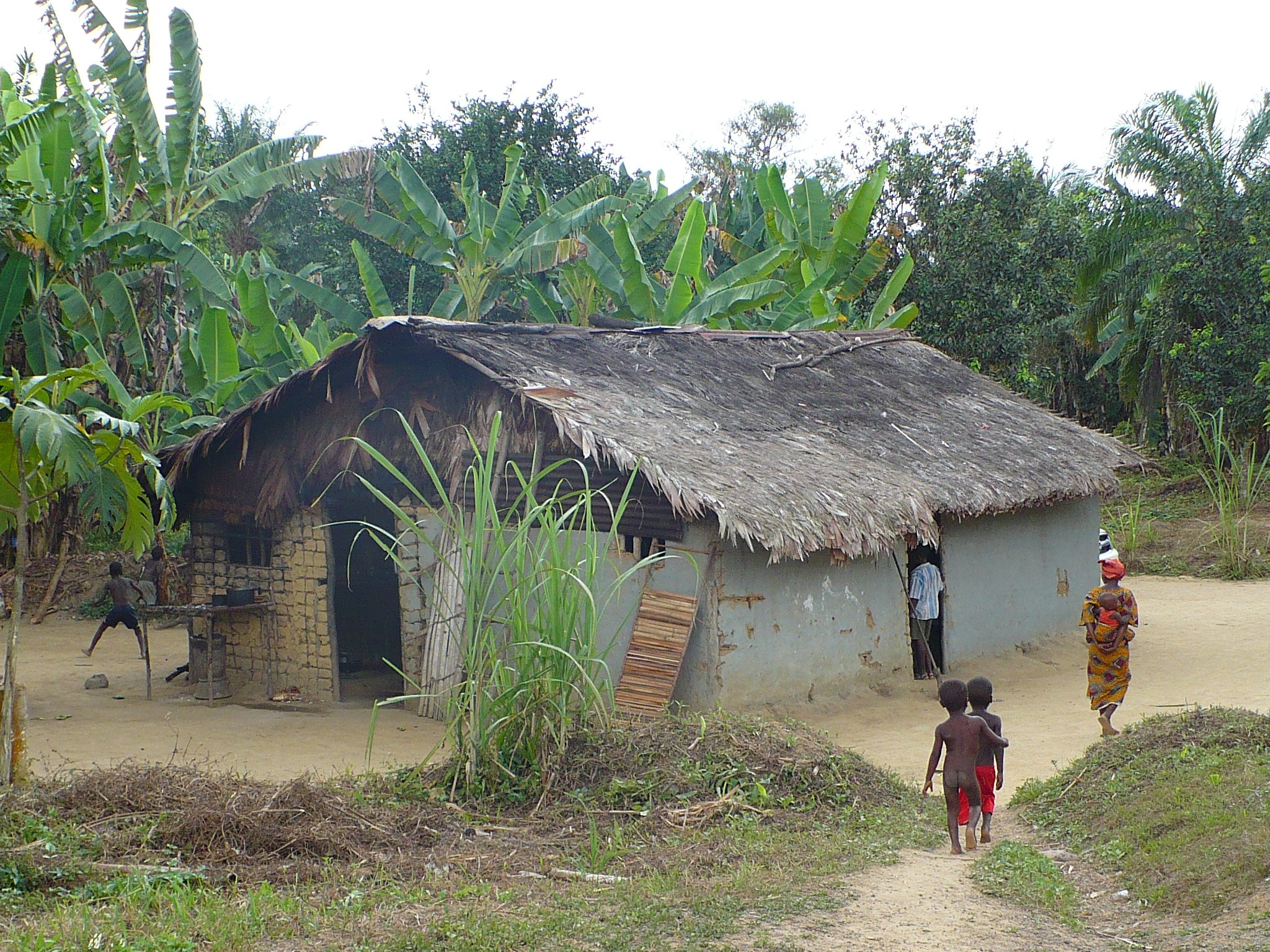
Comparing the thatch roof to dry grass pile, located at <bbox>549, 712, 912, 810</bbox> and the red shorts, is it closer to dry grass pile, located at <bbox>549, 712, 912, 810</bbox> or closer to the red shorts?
dry grass pile, located at <bbox>549, 712, 912, 810</bbox>

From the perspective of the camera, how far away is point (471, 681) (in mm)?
6020

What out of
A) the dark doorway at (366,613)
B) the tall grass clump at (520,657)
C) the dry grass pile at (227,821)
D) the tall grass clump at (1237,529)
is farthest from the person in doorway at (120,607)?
the tall grass clump at (1237,529)

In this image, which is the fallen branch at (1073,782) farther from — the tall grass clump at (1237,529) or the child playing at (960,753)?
the tall grass clump at (1237,529)

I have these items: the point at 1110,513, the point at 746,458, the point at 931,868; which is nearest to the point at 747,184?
the point at 1110,513

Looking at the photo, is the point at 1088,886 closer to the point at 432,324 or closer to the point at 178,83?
the point at 432,324

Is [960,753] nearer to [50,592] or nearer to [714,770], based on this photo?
[714,770]

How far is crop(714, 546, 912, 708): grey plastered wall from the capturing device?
8.74 m

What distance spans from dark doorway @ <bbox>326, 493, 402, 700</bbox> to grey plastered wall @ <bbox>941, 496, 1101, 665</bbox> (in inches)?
199

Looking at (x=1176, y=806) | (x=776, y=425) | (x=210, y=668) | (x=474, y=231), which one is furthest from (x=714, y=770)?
(x=474, y=231)

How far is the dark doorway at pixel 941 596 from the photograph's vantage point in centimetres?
1056

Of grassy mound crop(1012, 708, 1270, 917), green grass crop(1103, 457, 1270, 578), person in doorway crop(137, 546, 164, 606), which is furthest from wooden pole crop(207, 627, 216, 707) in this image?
green grass crop(1103, 457, 1270, 578)

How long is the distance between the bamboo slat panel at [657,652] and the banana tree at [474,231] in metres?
5.76

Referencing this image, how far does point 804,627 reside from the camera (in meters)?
9.27

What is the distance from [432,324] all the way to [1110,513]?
1410cm
